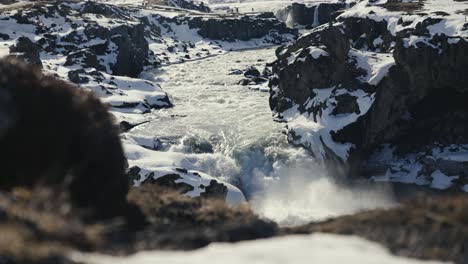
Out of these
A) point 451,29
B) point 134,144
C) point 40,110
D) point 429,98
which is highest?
point 40,110

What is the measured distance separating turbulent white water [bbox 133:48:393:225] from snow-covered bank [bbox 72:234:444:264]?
23.2 metres

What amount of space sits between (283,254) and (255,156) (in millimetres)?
34308

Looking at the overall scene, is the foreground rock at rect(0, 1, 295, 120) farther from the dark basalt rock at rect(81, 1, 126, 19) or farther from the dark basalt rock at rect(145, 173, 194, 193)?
the dark basalt rock at rect(145, 173, 194, 193)

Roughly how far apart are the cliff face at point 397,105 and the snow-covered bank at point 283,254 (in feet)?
104

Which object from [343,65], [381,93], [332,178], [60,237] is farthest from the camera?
[343,65]

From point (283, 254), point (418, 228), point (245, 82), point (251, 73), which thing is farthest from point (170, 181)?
point (251, 73)

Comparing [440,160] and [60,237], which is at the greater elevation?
[60,237]

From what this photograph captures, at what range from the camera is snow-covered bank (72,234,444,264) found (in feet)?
21.0

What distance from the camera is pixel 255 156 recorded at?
135ft

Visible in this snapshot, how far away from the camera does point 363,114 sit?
40.0 m

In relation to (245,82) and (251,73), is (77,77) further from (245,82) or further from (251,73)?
(251,73)

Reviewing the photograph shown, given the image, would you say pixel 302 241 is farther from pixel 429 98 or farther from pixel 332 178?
pixel 429 98

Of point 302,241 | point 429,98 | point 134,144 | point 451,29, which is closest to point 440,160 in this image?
point 429,98

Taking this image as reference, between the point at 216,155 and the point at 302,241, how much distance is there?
32265 mm
